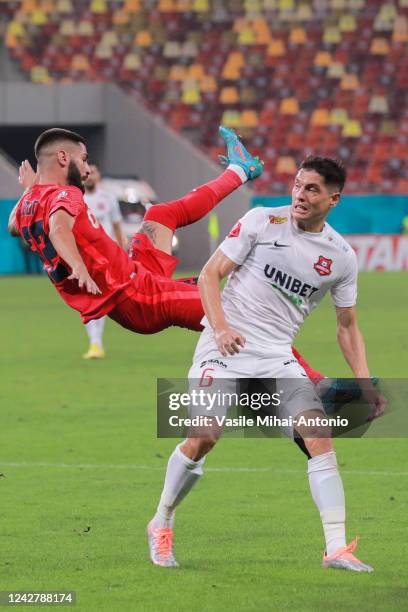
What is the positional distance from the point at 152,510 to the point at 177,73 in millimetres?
29630

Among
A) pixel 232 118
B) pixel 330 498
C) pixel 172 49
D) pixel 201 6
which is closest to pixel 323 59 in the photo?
pixel 232 118

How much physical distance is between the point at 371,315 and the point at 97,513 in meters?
13.8

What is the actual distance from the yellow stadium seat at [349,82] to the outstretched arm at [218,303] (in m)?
30.5

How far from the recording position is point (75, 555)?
643 centimetres

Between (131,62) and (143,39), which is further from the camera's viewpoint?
(143,39)

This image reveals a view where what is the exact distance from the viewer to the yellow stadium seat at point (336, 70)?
3597 cm

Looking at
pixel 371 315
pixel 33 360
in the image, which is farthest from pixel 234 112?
pixel 33 360

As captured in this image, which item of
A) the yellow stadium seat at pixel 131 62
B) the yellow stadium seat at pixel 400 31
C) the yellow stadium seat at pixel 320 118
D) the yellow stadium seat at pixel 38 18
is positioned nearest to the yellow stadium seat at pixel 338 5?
the yellow stadium seat at pixel 400 31

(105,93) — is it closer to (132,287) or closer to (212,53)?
(212,53)

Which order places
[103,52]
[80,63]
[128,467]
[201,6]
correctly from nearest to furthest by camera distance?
[128,467], [80,63], [103,52], [201,6]

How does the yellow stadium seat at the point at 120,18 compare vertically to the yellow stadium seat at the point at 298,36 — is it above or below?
above

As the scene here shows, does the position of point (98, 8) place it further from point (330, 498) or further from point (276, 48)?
point (330, 498)

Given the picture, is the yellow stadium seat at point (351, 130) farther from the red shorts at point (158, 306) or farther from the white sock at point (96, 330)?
the red shorts at point (158, 306)

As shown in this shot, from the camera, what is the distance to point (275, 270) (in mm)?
6137
